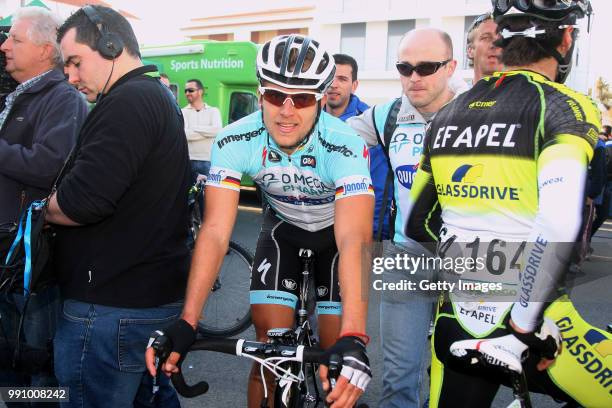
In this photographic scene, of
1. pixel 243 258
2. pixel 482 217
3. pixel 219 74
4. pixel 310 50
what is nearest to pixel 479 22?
pixel 310 50

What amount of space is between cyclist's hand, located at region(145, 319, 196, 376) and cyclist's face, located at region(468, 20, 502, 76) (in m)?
2.19

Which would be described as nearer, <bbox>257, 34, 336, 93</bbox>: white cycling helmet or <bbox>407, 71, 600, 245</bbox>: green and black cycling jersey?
<bbox>407, 71, 600, 245</bbox>: green and black cycling jersey

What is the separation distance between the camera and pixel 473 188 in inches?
77.9

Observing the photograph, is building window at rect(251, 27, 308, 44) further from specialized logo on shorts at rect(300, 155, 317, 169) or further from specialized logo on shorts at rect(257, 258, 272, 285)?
specialized logo on shorts at rect(300, 155, 317, 169)

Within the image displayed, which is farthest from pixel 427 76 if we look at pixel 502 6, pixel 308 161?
pixel 502 6

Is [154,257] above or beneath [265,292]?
above

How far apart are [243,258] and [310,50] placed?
326 centimetres

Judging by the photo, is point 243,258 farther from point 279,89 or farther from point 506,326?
point 506,326

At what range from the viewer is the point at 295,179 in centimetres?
275

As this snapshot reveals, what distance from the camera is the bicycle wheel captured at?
5.41m

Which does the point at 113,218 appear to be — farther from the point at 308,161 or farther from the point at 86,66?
the point at 308,161

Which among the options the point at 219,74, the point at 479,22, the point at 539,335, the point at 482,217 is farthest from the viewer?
the point at 219,74

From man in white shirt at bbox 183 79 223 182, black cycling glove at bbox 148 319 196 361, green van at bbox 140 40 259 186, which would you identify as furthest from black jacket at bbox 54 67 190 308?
green van at bbox 140 40 259 186

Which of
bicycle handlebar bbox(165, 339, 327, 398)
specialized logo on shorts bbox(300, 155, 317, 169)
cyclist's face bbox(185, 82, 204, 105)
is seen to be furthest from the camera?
cyclist's face bbox(185, 82, 204, 105)
